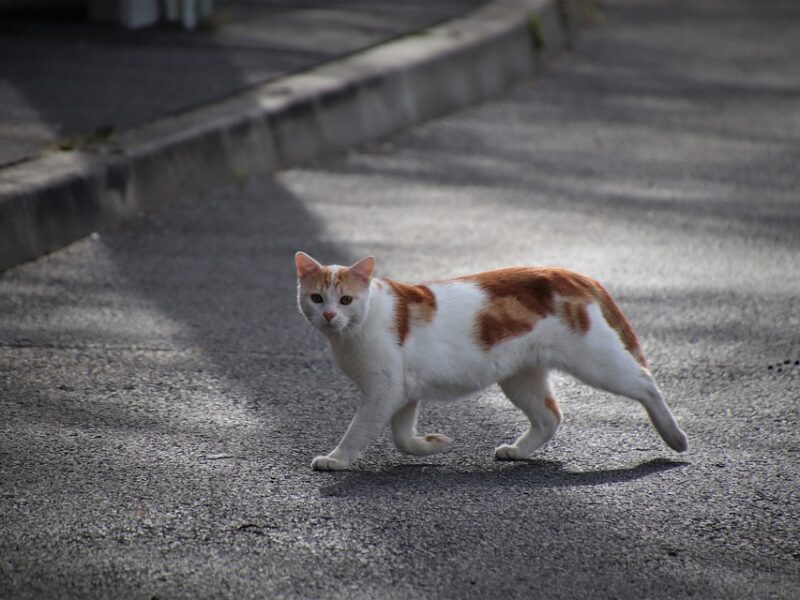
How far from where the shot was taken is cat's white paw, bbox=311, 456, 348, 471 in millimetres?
3980

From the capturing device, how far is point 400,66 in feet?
30.0

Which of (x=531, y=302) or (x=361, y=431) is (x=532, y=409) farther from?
(x=361, y=431)

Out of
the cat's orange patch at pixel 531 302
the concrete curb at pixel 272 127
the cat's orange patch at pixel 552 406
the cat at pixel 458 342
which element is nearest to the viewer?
the cat at pixel 458 342

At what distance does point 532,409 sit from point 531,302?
357mm

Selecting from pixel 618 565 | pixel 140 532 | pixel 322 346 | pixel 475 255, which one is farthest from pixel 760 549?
pixel 475 255

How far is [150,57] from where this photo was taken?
9.27 m

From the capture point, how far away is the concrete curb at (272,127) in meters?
6.29

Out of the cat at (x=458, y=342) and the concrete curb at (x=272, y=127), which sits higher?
the cat at (x=458, y=342)

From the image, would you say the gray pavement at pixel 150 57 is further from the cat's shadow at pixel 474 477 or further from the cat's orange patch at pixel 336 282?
the cat's shadow at pixel 474 477

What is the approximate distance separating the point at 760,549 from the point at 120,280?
332cm

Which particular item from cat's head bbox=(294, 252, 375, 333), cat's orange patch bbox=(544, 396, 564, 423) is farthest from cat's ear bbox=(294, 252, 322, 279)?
cat's orange patch bbox=(544, 396, 564, 423)

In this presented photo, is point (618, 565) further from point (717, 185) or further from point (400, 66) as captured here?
point (400, 66)

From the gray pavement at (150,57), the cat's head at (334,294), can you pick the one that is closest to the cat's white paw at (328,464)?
the cat's head at (334,294)

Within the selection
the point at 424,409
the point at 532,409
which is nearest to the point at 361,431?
the point at 532,409
